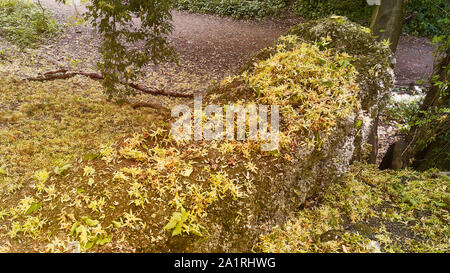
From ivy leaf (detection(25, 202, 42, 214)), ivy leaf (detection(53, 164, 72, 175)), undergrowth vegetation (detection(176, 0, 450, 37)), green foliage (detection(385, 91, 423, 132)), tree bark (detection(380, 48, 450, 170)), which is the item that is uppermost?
undergrowth vegetation (detection(176, 0, 450, 37))

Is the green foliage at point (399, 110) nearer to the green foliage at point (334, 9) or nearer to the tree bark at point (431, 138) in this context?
the tree bark at point (431, 138)

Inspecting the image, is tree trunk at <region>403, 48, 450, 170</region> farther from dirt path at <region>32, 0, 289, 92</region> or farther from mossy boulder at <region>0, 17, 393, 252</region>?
dirt path at <region>32, 0, 289, 92</region>

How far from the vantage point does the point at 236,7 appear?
53.8 ft

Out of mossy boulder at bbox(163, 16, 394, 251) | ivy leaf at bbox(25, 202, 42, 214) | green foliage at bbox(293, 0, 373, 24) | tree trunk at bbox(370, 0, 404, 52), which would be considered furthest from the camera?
green foliage at bbox(293, 0, 373, 24)

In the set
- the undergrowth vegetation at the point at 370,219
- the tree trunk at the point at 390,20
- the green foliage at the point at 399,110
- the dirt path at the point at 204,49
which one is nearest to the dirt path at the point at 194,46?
the dirt path at the point at 204,49

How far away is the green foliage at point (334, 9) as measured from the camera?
13.5 metres

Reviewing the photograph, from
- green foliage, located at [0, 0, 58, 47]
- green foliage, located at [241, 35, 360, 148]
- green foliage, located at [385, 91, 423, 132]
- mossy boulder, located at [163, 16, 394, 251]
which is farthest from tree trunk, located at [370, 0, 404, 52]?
green foliage, located at [0, 0, 58, 47]

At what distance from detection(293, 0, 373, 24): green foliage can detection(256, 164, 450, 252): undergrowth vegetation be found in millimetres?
11269

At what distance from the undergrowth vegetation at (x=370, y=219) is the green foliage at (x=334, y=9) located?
444 inches

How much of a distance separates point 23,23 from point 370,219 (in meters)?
14.2

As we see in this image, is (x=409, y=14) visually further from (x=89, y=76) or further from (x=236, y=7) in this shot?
(x=89, y=76)

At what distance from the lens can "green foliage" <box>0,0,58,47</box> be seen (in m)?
10.6

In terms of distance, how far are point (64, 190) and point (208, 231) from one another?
3.68 ft
